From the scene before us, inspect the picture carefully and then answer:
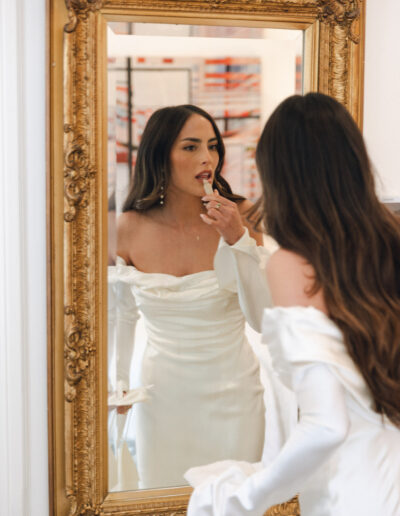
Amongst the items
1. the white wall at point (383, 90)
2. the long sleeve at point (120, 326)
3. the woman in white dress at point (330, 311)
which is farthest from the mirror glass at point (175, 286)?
the woman in white dress at point (330, 311)

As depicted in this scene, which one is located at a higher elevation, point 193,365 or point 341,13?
point 341,13

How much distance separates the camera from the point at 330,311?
1173 millimetres

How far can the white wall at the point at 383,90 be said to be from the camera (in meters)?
A: 1.74

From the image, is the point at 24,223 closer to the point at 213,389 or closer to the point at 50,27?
the point at 50,27

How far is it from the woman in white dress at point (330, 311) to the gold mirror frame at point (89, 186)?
1.44ft

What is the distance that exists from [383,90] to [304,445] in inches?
44.6

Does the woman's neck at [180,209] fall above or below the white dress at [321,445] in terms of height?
above

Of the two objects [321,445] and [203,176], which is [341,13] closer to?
[203,176]

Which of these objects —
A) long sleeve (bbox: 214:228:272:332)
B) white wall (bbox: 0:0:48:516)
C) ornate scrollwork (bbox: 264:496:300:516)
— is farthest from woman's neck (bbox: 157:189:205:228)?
ornate scrollwork (bbox: 264:496:300:516)

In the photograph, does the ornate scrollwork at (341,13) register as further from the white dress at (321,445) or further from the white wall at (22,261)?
the white dress at (321,445)

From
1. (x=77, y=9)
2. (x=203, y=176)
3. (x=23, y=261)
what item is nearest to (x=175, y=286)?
(x=203, y=176)

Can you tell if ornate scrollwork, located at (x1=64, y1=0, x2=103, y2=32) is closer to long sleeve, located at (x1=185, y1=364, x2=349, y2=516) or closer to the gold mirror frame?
the gold mirror frame

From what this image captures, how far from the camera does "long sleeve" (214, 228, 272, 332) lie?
5.32 ft

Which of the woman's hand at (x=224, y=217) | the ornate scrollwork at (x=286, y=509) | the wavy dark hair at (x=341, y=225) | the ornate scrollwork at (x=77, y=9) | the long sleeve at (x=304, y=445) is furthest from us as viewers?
Answer: the ornate scrollwork at (x=286, y=509)
